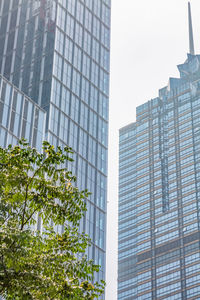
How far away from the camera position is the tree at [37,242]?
1759 centimetres

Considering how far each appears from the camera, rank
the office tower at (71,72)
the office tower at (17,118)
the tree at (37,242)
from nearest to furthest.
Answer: the tree at (37,242) < the office tower at (17,118) < the office tower at (71,72)

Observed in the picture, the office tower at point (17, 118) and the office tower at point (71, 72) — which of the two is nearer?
the office tower at point (17, 118)

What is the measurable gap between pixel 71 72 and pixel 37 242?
4127 inches

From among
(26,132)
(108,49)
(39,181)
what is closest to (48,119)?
(26,132)


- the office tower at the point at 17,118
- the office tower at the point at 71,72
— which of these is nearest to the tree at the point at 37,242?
the office tower at the point at 17,118

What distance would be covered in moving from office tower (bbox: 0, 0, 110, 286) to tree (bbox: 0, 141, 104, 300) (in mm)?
82582

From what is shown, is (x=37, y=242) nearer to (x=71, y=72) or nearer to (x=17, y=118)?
(x=17, y=118)

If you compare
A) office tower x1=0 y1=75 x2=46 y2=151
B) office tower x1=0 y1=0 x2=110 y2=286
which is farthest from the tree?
office tower x1=0 y1=0 x2=110 y2=286

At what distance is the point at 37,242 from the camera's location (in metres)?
19.2

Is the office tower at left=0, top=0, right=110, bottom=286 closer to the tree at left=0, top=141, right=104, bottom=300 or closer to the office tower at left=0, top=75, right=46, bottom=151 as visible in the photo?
the office tower at left=0, top=75, right=46, bottom=151

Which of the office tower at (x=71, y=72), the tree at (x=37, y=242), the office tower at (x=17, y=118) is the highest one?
the office tower at (x=71, y=72)

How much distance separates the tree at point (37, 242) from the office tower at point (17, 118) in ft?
226

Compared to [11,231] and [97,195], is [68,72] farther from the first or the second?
[11,231]

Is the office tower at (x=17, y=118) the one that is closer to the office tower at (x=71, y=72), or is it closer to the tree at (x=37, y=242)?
the office tower at (x=71, y=72)
